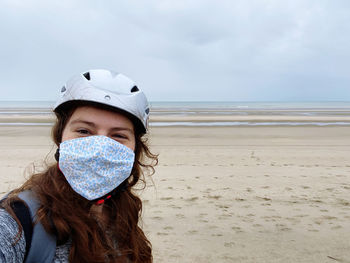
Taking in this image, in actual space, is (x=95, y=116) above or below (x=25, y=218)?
above

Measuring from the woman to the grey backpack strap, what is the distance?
0.7 inches

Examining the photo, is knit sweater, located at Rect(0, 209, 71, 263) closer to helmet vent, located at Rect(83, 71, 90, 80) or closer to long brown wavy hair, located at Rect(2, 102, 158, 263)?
long brown wavy hair, located at Rect(2, 102, 158, 263)

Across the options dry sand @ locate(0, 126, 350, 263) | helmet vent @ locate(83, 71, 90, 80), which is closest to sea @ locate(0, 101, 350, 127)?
helmet vent @ locate(83, 71, 90, 80)

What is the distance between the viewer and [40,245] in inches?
44.4

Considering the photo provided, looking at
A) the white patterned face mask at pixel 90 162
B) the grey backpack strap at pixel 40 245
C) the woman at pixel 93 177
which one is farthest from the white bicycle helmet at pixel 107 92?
the grey backpack strap at pixel 40 245

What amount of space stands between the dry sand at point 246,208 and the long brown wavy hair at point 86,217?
2.27 metres

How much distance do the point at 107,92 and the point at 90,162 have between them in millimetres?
394

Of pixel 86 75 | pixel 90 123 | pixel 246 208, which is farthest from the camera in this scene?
pixel 246 208

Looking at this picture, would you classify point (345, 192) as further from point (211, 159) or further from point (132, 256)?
point (132, 256)

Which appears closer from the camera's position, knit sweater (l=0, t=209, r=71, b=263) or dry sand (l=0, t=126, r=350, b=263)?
knit sweater (l=0, t=209, r=71, b=263)

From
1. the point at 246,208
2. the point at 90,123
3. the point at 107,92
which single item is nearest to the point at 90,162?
the point at 90,123

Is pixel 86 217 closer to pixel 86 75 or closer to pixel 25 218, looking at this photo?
pixel 25 218

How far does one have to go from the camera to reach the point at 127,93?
172 centimetres

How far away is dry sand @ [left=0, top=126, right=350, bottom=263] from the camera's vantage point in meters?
3.96
